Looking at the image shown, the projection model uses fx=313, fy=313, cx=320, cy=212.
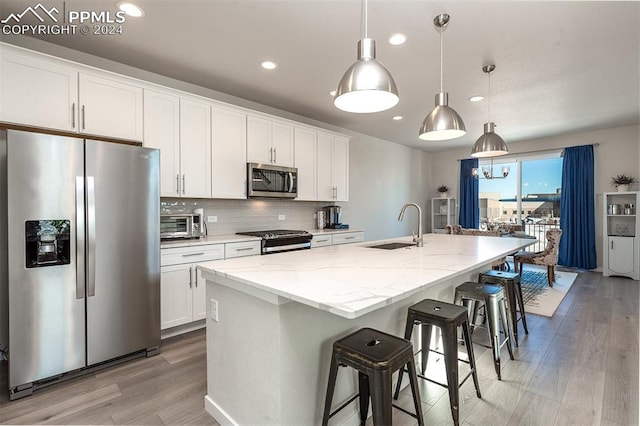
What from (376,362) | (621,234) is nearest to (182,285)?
(376,362)

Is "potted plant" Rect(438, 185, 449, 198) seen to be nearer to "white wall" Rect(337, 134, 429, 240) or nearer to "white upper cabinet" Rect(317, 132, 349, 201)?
"white wall" Rect(337, 134, 429, 240)

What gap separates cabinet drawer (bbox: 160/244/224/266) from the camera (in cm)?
289

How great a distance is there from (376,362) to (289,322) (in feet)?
1.39

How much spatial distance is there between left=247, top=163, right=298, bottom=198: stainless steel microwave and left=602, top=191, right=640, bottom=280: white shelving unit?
17.6 ft

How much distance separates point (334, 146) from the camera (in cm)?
489

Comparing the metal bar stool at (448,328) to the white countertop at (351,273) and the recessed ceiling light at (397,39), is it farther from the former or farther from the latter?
the recessed ceiling light at (397,39)

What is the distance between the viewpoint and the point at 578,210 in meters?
5.89

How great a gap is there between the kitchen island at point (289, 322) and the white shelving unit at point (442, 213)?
5.89 meters

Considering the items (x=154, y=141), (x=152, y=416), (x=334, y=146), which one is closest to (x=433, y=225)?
(x=334, y=146)

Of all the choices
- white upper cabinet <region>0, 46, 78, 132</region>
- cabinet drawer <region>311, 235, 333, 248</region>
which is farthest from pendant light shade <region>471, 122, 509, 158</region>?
white upper cabinet <region>0, 46, 78, 132</region>

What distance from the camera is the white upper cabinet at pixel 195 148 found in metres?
3.23

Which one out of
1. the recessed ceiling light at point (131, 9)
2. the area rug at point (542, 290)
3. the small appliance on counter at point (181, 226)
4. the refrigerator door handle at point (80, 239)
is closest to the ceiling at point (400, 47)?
the recessed ceiling light at point (131, 9)

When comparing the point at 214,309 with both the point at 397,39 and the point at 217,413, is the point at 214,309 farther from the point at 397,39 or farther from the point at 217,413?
the point at 397,39

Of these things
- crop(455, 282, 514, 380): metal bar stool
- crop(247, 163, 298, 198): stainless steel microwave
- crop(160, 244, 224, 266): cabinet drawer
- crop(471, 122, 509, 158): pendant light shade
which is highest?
crop(471, 122, 509, 158): pendant light shade
